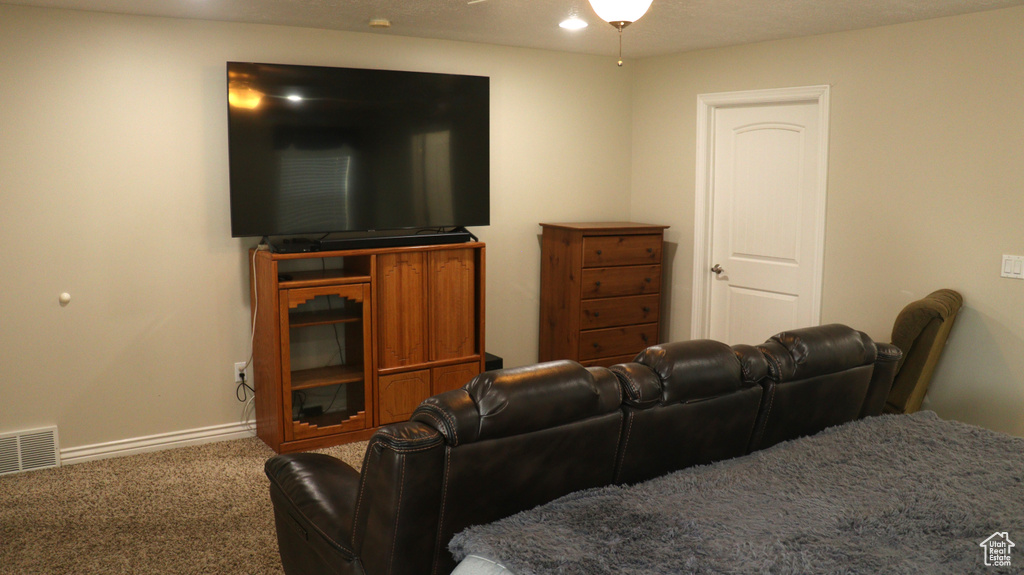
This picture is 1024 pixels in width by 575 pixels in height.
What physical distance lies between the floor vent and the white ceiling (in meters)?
2.14

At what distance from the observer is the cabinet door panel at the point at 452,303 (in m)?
4.47

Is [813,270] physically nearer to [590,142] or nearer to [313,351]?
→ [590,142]

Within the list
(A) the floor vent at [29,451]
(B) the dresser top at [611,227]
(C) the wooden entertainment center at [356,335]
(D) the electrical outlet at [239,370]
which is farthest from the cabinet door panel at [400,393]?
(A) the floor vent at [29,451]

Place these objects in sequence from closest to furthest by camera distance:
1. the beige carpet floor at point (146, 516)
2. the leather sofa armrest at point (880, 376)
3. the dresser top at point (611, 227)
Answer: the leather sofa armrest at point (880, 376) → the beige carpet floor at point (146, 516) → the dresser top at point (611, 227)

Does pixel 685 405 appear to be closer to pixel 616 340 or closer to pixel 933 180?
pixel 933 180

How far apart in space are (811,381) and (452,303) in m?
2.61

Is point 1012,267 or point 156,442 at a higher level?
point 1012,267

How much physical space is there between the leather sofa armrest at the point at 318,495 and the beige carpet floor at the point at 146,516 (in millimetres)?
821

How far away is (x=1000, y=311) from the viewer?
374cm

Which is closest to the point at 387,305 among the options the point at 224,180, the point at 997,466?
the point at 224,180

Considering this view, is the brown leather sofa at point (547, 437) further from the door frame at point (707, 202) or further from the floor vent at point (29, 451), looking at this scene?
the floor vent at point (29, 451)

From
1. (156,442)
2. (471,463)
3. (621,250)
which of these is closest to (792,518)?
(471,463)

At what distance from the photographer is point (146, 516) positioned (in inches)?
131

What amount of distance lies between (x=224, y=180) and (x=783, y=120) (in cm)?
338
